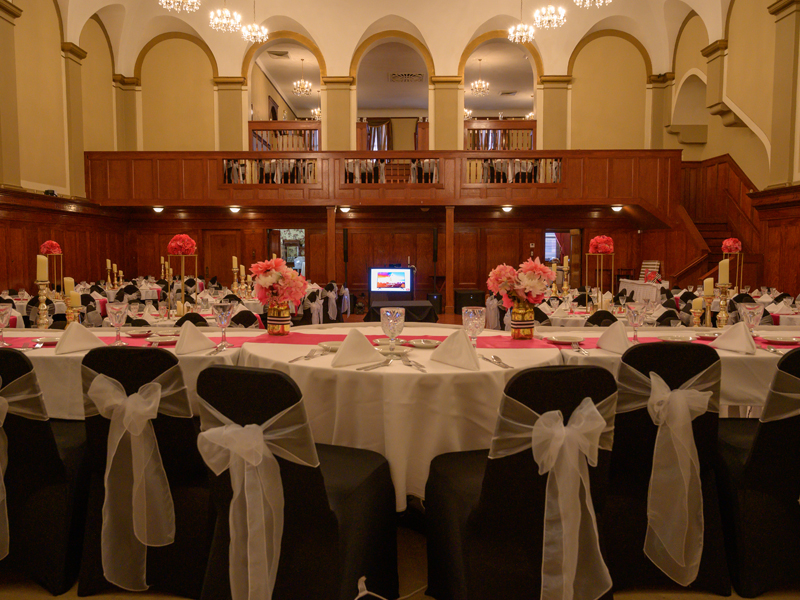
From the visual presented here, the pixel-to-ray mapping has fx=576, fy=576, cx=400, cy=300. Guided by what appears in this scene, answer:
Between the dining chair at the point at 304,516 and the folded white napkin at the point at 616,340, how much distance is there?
1.35 m

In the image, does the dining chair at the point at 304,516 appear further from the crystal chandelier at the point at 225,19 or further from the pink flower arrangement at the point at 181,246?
the crystal chandelier at the point at 225,19

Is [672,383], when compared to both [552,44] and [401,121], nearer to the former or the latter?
[552,44]

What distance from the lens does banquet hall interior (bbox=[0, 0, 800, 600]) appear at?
2168mm

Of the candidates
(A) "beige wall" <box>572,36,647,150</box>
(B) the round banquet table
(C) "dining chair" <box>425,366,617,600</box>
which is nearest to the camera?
(C) "dining chair" <box>425,366,617,600</box>

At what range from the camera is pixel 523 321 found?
123 inches

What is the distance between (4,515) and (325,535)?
1.28 metres

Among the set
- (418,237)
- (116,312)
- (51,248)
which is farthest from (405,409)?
(418,237)

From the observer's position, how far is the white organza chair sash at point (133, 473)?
6.64ft

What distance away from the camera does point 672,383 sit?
2.06 metres

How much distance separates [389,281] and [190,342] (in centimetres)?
923

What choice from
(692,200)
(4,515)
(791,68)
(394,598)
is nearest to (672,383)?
(394,598)

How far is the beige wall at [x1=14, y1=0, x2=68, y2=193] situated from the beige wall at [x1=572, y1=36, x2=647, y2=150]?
11.2 m

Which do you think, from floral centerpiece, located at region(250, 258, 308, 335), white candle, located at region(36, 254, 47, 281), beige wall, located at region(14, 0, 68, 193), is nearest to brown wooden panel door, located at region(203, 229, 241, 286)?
beige wall, located at region(14, 0, 68, 193)

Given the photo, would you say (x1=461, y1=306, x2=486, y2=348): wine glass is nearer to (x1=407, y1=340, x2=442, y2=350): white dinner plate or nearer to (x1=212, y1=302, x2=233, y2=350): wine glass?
(x1=407, y1=340, x2=442, y2=350): white dinner plate
